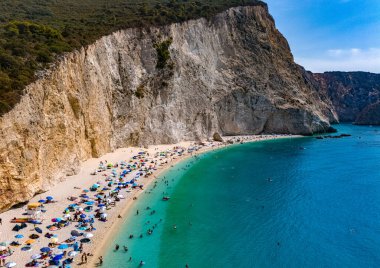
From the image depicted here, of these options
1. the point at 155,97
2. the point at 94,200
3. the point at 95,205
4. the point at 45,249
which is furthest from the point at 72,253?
the point at 155,97

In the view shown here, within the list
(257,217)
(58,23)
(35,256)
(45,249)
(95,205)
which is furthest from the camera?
(58,23)

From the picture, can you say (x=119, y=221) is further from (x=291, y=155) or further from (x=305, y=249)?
(x=291, y=155)

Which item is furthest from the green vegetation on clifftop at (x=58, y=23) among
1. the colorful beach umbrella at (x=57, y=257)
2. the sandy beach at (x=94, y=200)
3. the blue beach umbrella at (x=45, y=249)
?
the colorful beach umbrella at (x=57, y=257)

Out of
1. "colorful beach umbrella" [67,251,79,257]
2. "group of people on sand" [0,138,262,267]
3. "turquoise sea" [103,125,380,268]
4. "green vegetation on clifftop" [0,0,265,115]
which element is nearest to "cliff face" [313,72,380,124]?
Result: "green vegetation on clifftop" [0,0,265,115]

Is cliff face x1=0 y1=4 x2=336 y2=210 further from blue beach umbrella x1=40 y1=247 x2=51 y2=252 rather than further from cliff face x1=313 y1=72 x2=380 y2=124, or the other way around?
cliff face x1=313 y1=72 x2=380 y2=124

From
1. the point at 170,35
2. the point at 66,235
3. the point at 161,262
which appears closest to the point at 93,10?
the point at 170,35

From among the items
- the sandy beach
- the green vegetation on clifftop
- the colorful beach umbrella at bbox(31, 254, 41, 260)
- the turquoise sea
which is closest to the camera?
the colorful beach umbrella at bbox(31, 254, 41, 260)

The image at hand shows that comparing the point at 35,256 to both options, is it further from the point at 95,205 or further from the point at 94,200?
the point at 94,200
